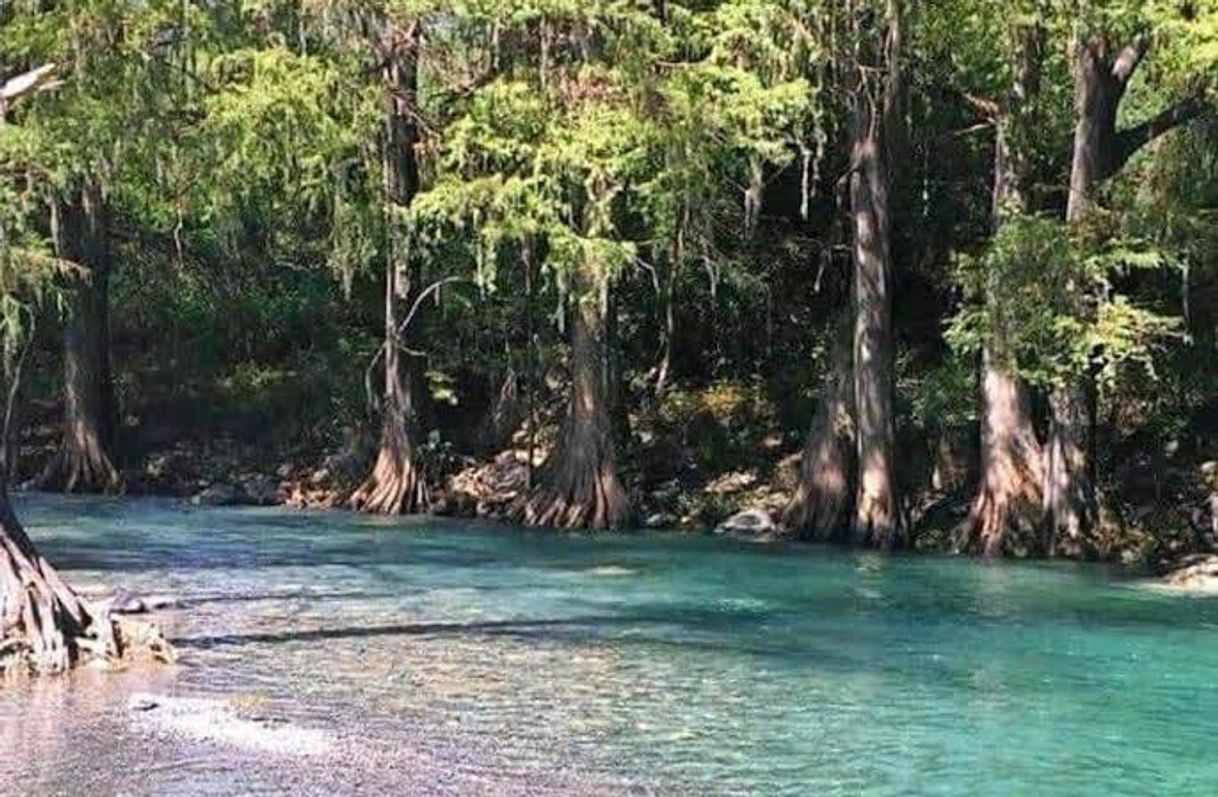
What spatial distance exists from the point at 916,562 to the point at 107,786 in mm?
13856

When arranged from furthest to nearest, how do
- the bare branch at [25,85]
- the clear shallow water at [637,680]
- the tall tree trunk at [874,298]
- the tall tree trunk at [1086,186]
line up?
the tall tree trunk at [874,298], the tall tree trunk at [1086,186], the bare branch at [25,85], the clear shallow water at [637,680]

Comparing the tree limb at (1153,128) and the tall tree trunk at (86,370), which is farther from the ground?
the tree limb at (1153,128)

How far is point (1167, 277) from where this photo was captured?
→ 22500 millimetres

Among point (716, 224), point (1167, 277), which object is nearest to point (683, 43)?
point (716, 224)

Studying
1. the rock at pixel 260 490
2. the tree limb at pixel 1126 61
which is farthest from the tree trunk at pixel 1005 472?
the rock at pixel 260 490

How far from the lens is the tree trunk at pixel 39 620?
1110 centimetres

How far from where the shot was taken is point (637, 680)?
12.1 meters

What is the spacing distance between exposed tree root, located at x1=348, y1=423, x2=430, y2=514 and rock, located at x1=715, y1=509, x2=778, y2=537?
5.27 metres

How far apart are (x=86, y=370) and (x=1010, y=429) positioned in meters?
16.4

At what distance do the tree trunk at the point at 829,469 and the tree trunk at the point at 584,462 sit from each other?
2.68 metres

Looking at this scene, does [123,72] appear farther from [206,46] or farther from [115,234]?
[115,234]

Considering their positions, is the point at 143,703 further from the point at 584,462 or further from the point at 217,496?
the point at 217,496

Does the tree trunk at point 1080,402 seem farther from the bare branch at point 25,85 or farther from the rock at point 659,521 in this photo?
the bare branch at point 25,85

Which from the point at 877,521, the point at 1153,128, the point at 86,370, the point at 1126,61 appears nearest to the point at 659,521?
the point at 877,521
